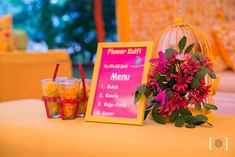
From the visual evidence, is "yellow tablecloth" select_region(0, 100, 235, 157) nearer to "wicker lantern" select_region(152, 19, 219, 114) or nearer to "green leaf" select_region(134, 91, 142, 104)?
"green leaf" select_region(134, 91, 142, 104)

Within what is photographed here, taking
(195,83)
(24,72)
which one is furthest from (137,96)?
(24,72)

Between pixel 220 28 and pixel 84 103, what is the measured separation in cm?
145

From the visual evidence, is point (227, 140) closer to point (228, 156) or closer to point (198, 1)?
point (228, 156)

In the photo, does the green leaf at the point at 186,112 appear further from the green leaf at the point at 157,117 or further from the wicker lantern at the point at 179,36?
the wicker lantern at the point at 179,36

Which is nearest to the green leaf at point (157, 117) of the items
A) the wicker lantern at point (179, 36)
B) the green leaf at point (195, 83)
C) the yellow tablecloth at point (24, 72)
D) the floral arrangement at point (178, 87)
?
the floral arrangement at point (178, 87)

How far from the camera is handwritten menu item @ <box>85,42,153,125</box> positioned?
1280mm

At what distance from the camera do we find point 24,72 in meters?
3.43

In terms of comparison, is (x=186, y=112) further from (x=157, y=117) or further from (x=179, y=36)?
(x=179, y=36)

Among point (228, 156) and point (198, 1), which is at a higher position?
point (198, 1)

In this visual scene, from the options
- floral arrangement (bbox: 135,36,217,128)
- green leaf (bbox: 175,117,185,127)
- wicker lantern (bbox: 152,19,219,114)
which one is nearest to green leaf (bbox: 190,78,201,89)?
floral arrangement (bbox: 135,36,217,128)

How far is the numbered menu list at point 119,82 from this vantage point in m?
1.29

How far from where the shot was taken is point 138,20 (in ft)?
9.34

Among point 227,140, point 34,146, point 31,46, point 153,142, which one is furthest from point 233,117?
point 31,46

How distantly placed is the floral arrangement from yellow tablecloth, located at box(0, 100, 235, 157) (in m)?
0.04
